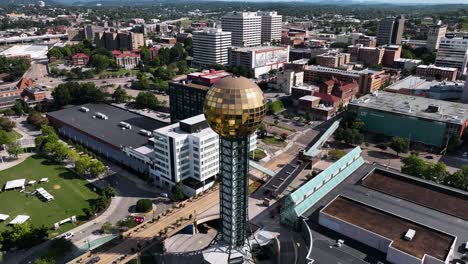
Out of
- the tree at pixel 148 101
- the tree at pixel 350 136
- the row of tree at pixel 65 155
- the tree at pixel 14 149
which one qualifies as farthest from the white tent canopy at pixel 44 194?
the tree at pixel 350 136

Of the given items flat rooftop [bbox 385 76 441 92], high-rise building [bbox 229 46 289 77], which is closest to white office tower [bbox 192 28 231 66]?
high-rise building [bbox 229 46 289 77]

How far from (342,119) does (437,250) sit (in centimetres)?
6736

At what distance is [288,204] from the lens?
59812mm

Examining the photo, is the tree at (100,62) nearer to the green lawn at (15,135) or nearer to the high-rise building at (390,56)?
the green lawn at (15,135)

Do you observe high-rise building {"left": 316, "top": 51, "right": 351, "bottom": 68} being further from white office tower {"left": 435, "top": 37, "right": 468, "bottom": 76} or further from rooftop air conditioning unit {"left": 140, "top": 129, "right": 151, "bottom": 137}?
rooftop air conditioning unit {"left": 140, "top": 129, "right": 151, "bottom": 137}

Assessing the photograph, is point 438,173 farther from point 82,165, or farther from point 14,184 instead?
point 14,184

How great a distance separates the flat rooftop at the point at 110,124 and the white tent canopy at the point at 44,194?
19032mm

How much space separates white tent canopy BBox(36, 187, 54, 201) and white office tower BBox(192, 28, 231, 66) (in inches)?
5188

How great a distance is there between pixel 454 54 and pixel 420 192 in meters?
141

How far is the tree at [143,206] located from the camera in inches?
2648

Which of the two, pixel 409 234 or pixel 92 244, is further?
pixel 92 244

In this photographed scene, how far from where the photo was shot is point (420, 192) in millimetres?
63531

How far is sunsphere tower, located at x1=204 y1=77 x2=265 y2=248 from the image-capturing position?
150 ft

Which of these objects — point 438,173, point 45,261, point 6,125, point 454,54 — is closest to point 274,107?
point 438,173
